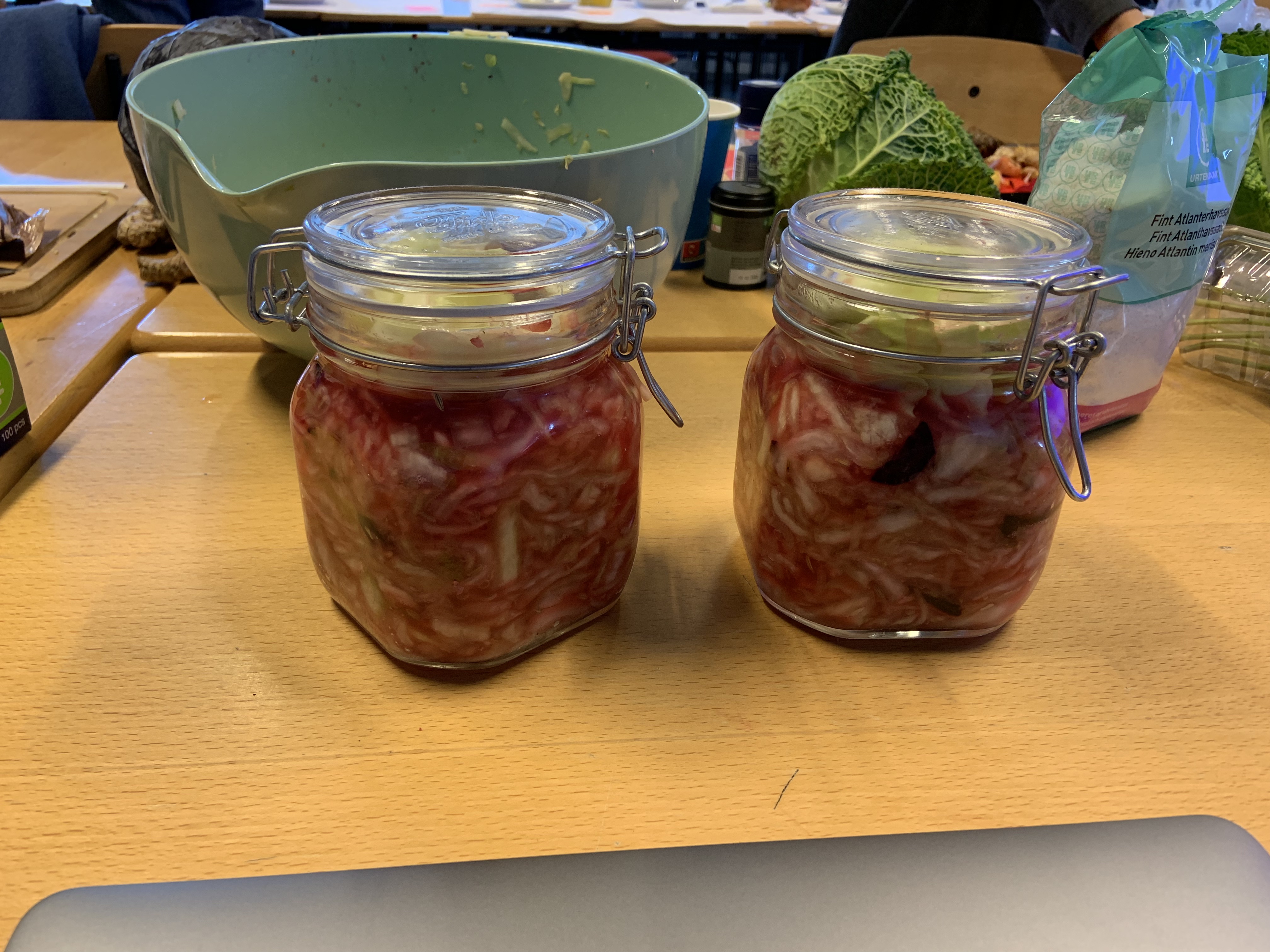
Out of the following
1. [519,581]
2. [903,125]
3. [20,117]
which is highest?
[903,125]

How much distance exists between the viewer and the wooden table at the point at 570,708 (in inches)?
16.4

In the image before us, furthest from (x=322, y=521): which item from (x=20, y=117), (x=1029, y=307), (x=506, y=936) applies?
(x=20, y=117)

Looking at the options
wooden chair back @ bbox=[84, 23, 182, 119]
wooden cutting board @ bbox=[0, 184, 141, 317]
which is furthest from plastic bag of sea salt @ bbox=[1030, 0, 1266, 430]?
wooden chair back @ bbox=[84, 23, 182, 119]

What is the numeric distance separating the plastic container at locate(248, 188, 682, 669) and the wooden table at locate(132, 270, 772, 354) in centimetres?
39

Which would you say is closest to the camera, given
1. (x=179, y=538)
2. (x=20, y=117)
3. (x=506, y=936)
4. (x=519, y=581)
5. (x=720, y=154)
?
(x=506, y=936)

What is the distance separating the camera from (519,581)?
479mm

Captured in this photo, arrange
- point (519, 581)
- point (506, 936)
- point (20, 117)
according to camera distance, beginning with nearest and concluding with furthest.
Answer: point (506, 936) < point (519, 581) < point (20, 117)

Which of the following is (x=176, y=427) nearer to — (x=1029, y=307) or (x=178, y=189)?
(x=178, y=189)

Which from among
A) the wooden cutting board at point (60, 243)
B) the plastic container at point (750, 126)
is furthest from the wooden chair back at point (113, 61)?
the plastic container at point (750, 126)

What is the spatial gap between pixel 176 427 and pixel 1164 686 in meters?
0.75

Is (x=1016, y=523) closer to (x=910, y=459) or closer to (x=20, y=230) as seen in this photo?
(x=910, y=459)

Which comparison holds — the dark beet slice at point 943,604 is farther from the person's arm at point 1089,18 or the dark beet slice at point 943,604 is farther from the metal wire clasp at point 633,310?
the person's arm at point 1089,18

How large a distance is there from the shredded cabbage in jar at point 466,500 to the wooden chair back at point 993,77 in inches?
68.6

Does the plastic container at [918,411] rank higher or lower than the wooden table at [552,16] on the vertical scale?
higher
